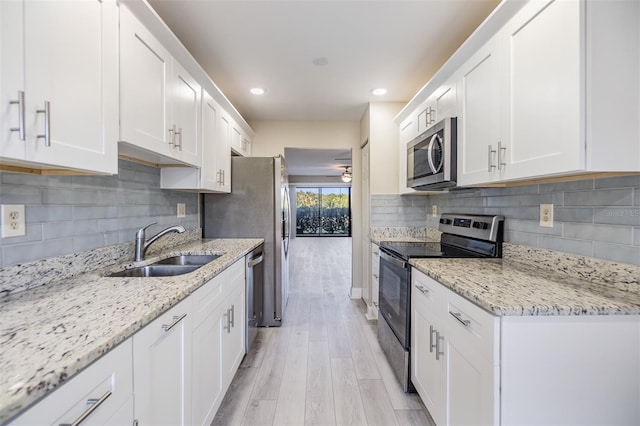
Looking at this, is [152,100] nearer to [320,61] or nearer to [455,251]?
[320,61]

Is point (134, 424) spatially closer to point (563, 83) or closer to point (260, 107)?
point (563, 83)

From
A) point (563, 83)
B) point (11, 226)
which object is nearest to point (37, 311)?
point (11, 226)

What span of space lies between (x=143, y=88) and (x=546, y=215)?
2.21 meters

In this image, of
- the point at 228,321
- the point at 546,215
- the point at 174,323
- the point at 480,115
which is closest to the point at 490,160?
the point at 480,115

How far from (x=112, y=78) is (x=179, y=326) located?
1.08m

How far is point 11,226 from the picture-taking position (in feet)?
3.69

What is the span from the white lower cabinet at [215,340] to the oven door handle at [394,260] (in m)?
1.13

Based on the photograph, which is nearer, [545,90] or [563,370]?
[563,370]

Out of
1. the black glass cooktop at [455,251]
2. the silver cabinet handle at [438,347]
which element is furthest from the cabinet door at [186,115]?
the silver cabinet handle at [438,347]

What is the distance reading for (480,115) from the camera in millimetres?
1688

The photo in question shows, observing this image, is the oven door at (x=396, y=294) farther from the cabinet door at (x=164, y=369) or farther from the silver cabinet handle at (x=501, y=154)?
the cabinet door at (x=164, y=369)

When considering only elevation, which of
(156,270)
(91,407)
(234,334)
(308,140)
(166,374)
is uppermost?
(308,140)

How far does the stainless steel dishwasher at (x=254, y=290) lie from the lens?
95.4 inches

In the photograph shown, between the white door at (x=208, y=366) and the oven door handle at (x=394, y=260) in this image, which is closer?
the white door at (x=208, y=366)
